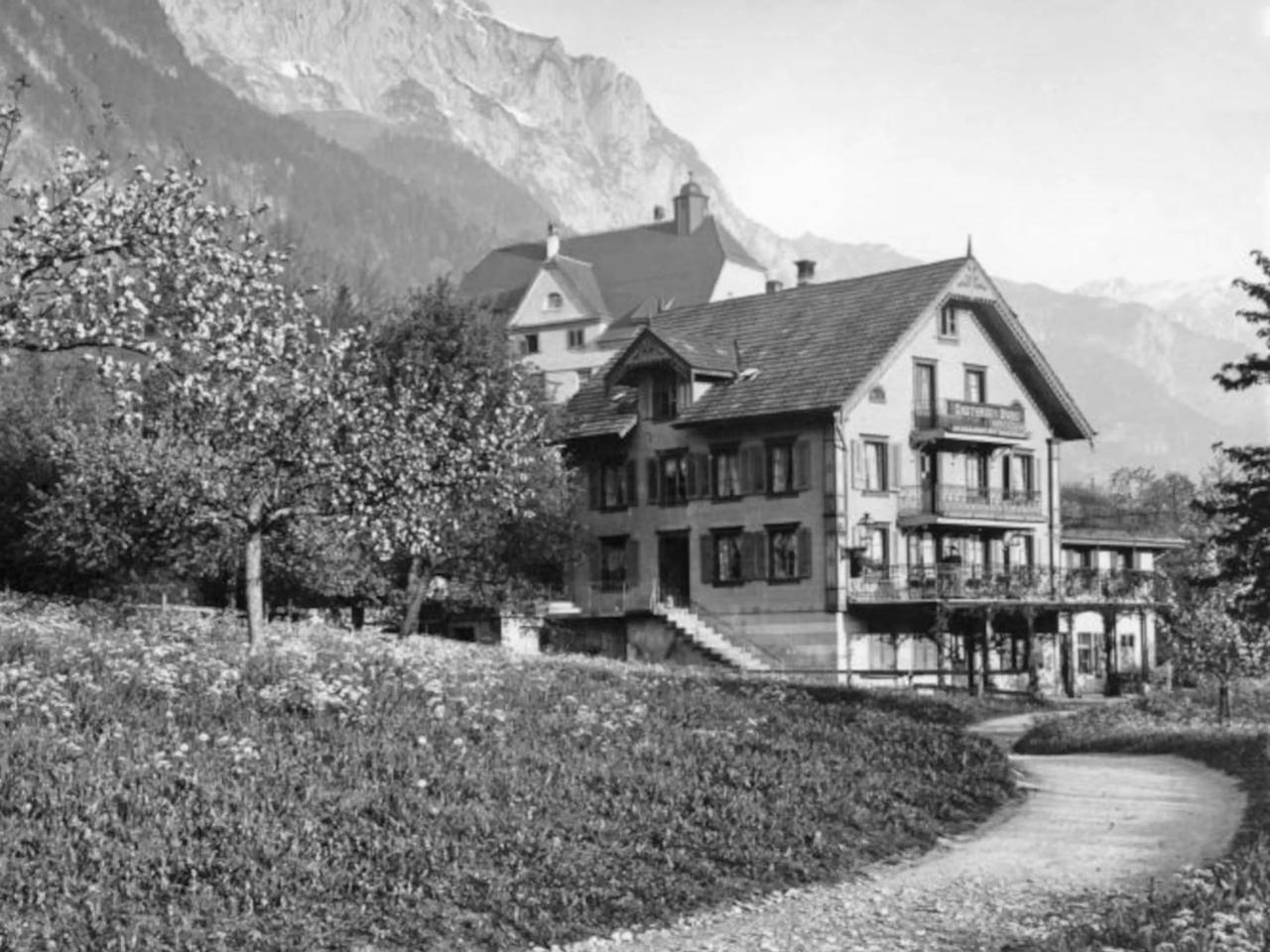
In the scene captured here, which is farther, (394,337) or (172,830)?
(394,337)

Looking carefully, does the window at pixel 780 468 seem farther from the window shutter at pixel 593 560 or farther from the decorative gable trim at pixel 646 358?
the window shutter at pixel 593 560

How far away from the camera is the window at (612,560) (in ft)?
214

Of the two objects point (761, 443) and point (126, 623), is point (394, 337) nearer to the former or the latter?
point (761, 443)

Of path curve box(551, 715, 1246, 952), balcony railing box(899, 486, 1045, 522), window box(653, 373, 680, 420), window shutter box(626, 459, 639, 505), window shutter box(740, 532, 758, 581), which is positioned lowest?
path curve box(551, 715, 1246, 952)

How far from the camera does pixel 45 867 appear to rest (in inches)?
603

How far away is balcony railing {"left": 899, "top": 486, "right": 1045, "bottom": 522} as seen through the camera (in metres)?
60.8

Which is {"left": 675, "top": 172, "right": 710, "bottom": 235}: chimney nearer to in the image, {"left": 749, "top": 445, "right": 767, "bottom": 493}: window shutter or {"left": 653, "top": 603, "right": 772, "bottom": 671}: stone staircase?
{"left": 749, "top": 445, "right": 767, "bottom": 493}: window shutter

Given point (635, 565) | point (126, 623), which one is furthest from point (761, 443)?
point (126, 623)

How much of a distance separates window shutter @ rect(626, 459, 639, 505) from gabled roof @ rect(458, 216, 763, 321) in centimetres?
5385

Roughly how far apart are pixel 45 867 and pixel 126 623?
73.1ft

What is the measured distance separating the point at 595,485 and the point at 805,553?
1048 cm

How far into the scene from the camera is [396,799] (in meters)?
18.5

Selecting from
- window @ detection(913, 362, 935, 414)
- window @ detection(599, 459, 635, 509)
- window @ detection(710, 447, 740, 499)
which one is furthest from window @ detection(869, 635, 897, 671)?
window @ detection(599, 459, 635, 509)

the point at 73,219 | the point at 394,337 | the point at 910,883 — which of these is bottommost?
the point at 910,883
